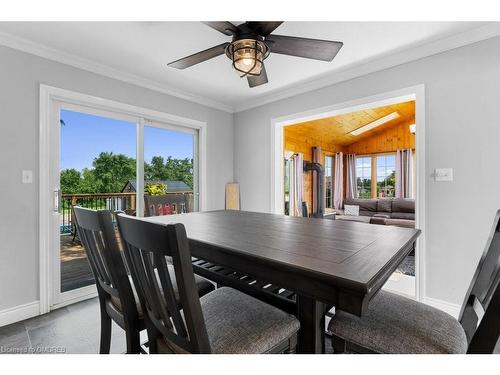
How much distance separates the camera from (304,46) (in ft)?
5.00

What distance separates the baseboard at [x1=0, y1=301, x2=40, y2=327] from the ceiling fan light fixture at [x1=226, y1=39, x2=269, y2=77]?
2.67m

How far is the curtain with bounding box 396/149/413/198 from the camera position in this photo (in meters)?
6.57

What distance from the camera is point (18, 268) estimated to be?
219 cm

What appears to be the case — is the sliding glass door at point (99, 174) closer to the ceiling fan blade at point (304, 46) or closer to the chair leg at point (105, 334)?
the chair leg at point (105, 334)

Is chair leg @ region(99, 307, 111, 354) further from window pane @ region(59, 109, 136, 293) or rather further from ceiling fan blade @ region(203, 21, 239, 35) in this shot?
ceiling fan blade @ region(203, 21, 239, 35)

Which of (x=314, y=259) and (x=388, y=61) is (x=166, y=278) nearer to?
(x=314, y=259)

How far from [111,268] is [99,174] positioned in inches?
79.9

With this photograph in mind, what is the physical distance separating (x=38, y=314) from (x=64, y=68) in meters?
2.30

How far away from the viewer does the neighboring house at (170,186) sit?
3.04 m

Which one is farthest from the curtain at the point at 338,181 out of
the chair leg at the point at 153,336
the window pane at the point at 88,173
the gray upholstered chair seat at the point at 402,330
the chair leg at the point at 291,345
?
the chair leg at the point at 153,336

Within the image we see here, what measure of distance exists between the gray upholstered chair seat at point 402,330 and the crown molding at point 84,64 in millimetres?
3052

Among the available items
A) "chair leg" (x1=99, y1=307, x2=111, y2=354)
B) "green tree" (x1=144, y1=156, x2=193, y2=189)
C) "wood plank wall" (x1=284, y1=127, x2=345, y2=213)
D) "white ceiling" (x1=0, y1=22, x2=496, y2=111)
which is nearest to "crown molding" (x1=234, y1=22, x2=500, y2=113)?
"white ceiling" (x1=0, y1=22, x2=496, y2=111)
